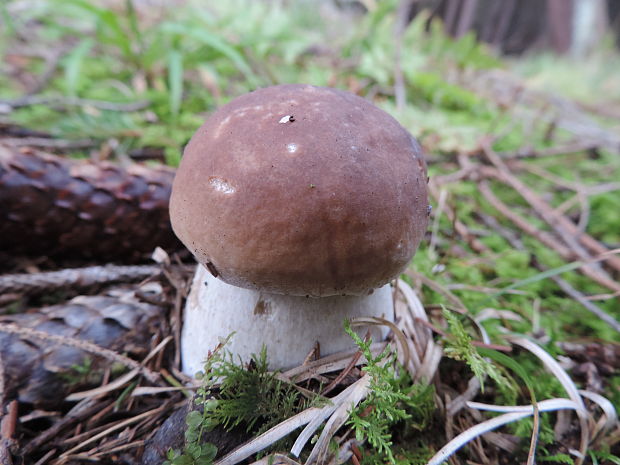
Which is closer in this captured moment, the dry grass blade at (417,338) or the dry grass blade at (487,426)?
the dry grass blade at (487,426)

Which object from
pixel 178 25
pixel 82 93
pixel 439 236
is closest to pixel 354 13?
pixel 178 25

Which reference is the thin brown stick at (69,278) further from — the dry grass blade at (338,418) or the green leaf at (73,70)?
the green leaf at (73,70)

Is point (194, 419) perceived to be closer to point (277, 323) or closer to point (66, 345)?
point (277, 323)

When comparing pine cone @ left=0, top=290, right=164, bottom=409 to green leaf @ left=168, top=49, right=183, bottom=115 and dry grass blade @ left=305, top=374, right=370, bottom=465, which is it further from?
green leaf @ left=168, top=49, right=183, bottom=115

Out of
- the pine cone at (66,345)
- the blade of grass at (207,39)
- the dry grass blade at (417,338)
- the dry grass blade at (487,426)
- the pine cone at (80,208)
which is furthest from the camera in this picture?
the blade of grass at (207,39)

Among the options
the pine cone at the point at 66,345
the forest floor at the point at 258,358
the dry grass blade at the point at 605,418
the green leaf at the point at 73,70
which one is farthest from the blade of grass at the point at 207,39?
the dry grass blade at the point at 605,418

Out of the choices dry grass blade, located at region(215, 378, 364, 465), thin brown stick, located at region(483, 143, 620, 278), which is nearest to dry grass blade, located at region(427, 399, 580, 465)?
dry grass blade, located at region(215, 378, 364, 465)
